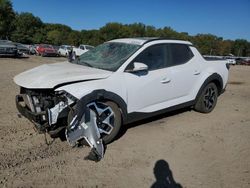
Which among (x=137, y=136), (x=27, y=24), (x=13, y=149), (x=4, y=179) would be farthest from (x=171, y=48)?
(x=27, y=24)

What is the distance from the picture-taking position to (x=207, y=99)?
22.2 ft

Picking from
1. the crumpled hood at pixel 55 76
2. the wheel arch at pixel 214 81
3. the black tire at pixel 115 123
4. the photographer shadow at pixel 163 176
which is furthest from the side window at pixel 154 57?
the photographer shadow at pixel 163 176

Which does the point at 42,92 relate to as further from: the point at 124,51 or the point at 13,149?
the point at 124,51

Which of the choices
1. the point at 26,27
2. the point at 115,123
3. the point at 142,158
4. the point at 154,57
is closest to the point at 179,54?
the point at 154,57

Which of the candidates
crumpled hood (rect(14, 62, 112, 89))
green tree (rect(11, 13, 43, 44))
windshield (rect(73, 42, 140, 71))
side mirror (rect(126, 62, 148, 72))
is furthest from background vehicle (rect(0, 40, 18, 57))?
green tree (rect(11, 13, 43, 44))

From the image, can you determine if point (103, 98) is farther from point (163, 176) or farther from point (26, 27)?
point (26, 27)

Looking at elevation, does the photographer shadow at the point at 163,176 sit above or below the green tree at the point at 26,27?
below

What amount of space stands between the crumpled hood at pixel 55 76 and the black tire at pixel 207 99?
2.76 m

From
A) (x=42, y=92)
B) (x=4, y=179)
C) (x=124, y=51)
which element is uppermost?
(x=124, y=51)

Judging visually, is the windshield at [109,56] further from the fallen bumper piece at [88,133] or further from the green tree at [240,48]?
the green tree at [240,48]

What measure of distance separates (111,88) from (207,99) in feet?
10.1

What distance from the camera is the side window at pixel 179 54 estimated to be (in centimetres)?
577

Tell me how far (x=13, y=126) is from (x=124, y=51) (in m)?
2.53

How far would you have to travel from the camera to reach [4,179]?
11.7 feet
